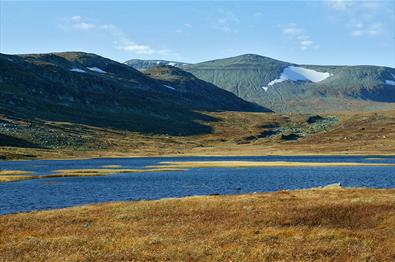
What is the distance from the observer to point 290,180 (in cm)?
9444

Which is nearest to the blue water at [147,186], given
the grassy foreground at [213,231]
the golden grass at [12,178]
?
the golden grass at [12,178]

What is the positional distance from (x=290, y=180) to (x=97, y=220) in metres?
58.4

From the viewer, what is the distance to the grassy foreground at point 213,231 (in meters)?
27.1

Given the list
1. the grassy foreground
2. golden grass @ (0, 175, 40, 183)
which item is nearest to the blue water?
golden grass @ (0, 175, 40, 183)

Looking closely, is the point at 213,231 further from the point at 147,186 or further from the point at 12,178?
A: the point at 12,178

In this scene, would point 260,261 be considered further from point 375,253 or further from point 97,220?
point 97,220

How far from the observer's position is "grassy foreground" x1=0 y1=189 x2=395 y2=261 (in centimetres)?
2714

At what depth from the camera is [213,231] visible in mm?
34062

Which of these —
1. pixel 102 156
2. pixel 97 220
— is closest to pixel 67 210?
pixel 97 220

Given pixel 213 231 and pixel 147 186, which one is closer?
pixel 213 231

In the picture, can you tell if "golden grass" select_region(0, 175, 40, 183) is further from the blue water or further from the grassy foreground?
the grassy foreground

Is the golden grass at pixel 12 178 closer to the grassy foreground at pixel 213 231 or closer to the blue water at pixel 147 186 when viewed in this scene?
the blue water at pixel 147 186

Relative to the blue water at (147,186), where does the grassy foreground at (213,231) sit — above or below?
above

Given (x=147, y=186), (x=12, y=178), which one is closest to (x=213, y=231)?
(x=147, y=186)
